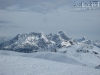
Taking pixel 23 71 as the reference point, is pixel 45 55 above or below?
below

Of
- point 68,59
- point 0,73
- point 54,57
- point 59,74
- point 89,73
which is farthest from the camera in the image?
point 54,57

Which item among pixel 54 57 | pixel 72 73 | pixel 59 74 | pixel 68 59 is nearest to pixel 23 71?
pixel 59 74

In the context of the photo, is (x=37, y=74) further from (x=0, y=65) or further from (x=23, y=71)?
(x=0, y=65)

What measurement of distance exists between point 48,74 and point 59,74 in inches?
56.4

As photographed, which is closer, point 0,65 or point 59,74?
point 59,74

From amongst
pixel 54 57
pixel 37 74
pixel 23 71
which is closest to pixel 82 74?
pixel 37 74

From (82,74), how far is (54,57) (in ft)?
146

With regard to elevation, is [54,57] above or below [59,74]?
Answer: below

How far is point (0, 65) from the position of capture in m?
23.0

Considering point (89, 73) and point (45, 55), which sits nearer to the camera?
point (89, 73)

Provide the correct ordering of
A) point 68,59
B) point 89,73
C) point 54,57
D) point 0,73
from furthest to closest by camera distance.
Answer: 1. point 54,57
2. point 68,59
3. point 89,73
4. point 0,73

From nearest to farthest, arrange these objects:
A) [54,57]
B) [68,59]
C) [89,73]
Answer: [89,73] < [68,59] < [54,57]

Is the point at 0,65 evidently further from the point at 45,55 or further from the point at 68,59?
the point at 45,55

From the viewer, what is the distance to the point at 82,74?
70.6ft
